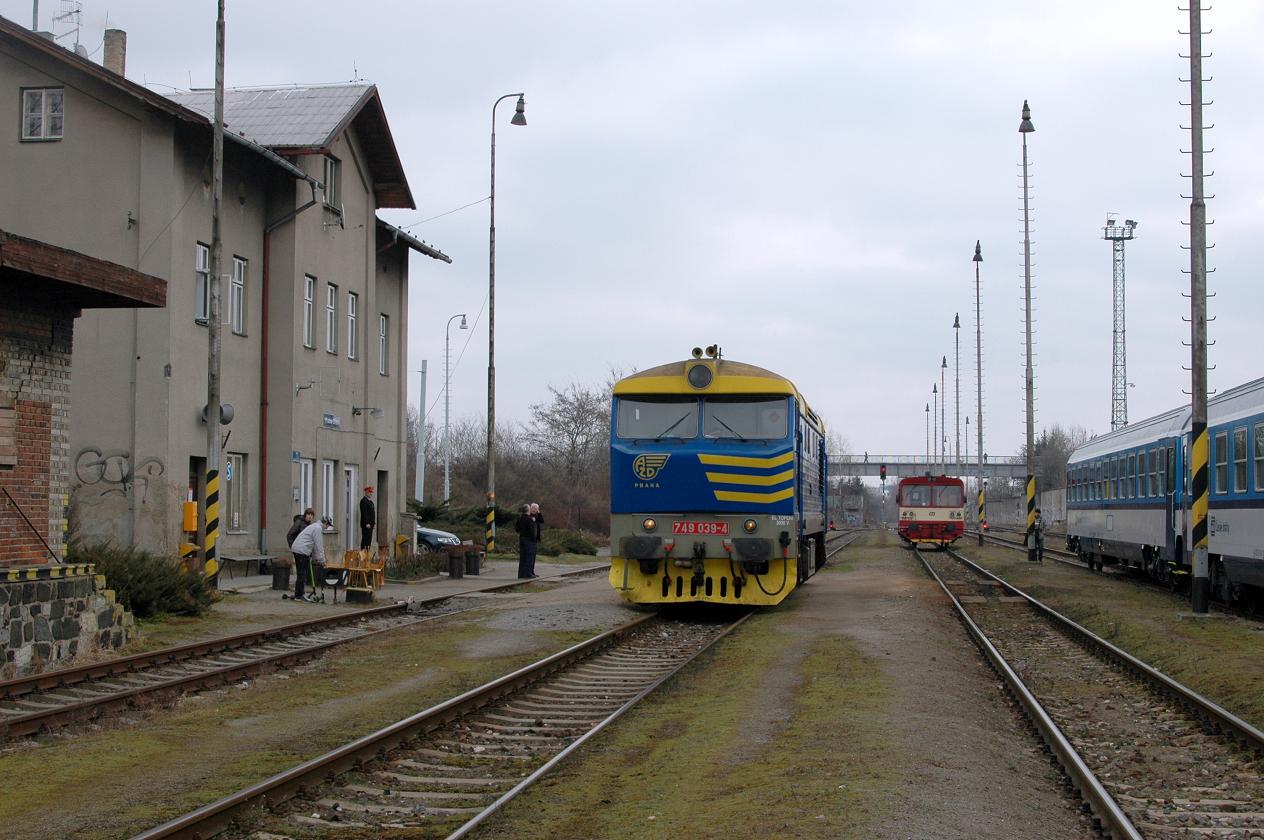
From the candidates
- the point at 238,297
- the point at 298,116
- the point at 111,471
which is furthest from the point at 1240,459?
the point at 298,116

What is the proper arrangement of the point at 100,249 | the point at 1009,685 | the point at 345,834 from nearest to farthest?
the point at 345,834
the point at 1009,685
the point at 100,249

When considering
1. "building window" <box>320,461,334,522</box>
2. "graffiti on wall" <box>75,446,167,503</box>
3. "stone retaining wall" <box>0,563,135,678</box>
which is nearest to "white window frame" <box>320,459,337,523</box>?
"building window" <box>320,461,334,522</box>

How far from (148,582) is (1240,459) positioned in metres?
15.2

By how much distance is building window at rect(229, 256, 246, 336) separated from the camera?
26734 millimetres

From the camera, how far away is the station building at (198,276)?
23562 mm

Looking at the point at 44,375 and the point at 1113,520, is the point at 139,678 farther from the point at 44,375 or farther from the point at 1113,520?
the point at 1113,520

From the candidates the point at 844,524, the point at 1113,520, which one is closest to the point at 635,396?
the point at 1113,520

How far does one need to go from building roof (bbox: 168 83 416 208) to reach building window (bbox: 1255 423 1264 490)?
746 inches

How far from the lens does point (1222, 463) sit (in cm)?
1969

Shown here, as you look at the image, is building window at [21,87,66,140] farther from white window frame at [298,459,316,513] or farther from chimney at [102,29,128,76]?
white window frame at [298,459,316,513]

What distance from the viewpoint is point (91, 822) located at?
721cm

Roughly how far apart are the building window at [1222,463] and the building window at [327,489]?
18454 mm

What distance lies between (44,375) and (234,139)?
11.6 meters

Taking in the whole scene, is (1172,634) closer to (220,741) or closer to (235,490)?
(220,741)
